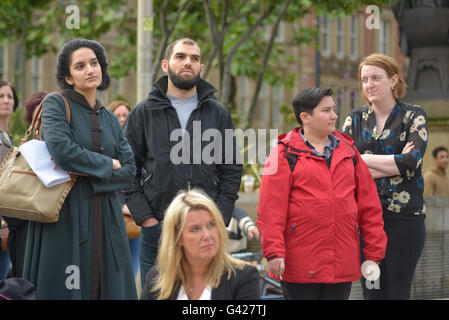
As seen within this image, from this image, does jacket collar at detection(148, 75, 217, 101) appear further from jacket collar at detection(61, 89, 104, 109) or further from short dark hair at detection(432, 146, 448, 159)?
short dark hair at detection(432, 146, 448, 159)

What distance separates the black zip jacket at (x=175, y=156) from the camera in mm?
5977

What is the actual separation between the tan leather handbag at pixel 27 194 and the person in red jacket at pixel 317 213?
1210 mm

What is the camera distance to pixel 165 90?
20.4 feet

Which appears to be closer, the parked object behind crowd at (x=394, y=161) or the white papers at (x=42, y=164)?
the white papers at (x=42, y=164)

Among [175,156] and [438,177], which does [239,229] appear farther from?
[175,156]

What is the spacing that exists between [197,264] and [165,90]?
6.73 feet

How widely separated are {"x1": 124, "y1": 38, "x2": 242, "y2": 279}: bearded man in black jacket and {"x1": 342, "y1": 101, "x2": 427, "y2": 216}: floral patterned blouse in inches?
35.5

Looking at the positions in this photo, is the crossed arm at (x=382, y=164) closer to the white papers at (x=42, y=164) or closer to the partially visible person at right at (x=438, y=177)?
the white papers at (x=42, y=164)

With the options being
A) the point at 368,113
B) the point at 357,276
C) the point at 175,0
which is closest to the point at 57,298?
the point at 357,276

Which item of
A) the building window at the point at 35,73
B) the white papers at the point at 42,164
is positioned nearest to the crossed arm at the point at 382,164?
the white papers at the point at 42,164

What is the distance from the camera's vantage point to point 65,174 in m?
5.28

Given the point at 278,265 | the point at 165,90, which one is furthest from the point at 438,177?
the point at 278,265

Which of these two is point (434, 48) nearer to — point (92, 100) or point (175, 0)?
point (92, 100)

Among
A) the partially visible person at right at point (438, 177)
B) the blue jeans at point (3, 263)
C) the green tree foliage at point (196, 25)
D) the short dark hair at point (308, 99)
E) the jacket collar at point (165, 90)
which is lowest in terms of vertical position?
the blue jeans at point (3, 263)
